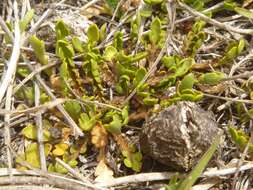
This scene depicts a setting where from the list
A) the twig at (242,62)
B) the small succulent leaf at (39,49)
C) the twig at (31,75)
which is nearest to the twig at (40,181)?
the twig at (31,75)

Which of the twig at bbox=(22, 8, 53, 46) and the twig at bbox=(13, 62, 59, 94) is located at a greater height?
the twig at bbox=(22, 8, 53, 46)

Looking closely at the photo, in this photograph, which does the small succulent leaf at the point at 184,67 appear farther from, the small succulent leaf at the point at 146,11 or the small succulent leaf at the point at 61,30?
the small succulent leaf at the point at 61,30

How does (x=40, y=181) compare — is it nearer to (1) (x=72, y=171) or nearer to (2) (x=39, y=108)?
(1) (x=72, y=171)

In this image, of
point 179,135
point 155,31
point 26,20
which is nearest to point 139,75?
point 155,31

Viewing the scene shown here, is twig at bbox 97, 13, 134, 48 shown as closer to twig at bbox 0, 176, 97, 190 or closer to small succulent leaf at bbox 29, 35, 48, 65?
small succulent leaf at bbox 29, 35, 48, 65

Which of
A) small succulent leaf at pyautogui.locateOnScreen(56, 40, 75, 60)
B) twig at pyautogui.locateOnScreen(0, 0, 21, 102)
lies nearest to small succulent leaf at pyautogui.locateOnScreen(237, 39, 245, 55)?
small succulent leaf at pyautogui.locateOnScreen(56, 40, 75, 60)

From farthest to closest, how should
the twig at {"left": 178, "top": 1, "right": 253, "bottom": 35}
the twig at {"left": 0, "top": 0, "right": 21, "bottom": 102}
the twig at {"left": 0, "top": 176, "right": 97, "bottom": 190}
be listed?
the twig at {"left": 178, "top": 1, "right": 253, "bottom": 35}
the twig at {"left": 0, "top": 0, "right": 21, "bottom": 102}
the twig at {"left": 0, "top": 176, "right": 97, "bottom": 190}

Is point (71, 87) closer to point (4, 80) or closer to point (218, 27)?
point (4, 80)

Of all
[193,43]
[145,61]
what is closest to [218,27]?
[193,43]
